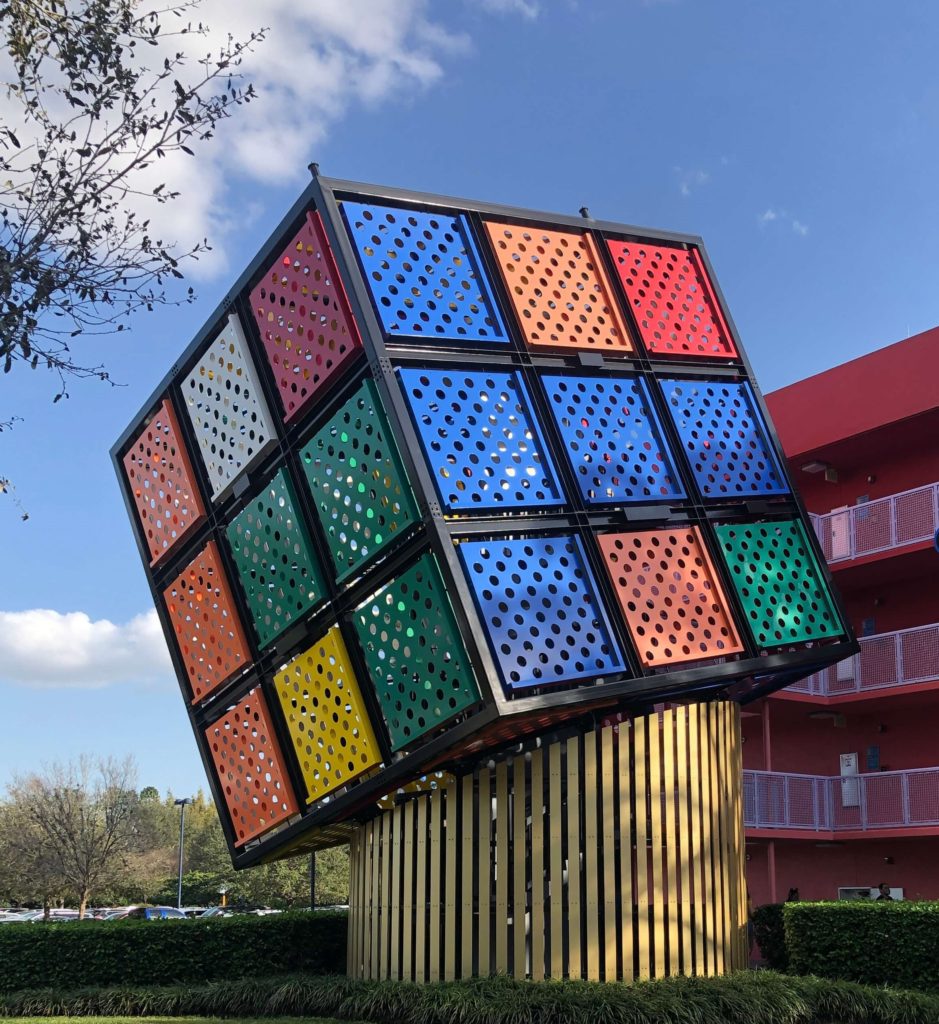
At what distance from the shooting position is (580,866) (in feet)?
45.0

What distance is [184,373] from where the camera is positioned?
16.6m

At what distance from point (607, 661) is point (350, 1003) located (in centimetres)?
500

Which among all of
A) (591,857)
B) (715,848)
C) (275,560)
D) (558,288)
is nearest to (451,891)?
(591,857)

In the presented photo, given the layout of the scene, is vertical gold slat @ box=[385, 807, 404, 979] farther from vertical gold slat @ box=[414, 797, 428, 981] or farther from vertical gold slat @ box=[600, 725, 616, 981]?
vertical gold slat @ box=[600, 725, 616, 981]

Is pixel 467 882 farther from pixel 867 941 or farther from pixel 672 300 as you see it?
pixel 672 300

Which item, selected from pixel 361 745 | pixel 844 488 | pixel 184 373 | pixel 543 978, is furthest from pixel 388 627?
pixel 844 488

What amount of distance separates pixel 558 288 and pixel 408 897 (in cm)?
734

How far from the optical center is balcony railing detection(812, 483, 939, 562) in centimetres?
2572

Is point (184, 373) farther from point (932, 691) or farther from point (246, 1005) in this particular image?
point (932, 691)

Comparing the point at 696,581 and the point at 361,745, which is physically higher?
the point at 696,581

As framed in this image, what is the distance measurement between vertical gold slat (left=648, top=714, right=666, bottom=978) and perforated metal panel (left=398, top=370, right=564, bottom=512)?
3.11 metres

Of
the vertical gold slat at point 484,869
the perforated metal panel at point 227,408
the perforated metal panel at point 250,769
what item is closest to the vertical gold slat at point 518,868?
the vertical gold slat at point 484,869

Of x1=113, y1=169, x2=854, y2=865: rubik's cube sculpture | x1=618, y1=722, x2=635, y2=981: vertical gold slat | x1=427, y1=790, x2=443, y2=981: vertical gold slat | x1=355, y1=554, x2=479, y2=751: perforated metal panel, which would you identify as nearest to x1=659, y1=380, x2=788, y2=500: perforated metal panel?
x1=113, y1=169, x2=854, y2=865: rubik's cube sculpture

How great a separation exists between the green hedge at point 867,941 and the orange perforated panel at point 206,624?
868 cm
